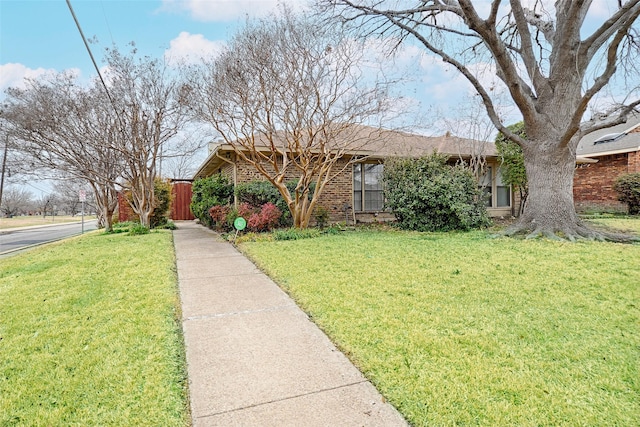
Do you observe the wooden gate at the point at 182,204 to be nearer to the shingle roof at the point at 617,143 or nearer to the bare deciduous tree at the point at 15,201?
the shingle roof at the point at 617,143

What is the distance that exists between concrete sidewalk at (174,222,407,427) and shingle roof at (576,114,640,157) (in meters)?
18.6

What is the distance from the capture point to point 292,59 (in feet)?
28.3

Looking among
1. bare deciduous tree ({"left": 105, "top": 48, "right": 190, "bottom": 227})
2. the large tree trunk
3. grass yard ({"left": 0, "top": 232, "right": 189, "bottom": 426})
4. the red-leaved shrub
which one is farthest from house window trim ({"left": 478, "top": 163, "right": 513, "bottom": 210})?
grass yard ({"left": 0, "top": 232, "right": 189, "bottom": 426})

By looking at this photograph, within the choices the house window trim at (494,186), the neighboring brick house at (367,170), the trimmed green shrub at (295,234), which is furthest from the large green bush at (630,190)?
the trimmed green shrub at (295,234)

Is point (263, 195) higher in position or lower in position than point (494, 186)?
lower

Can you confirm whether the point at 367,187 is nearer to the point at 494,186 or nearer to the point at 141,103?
the point at 494,186

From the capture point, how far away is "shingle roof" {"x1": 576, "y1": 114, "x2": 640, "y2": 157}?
15.9 m

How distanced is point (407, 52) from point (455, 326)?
9.48 m

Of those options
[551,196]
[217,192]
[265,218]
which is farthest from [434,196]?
[217,192]

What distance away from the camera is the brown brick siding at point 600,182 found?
16.3 m

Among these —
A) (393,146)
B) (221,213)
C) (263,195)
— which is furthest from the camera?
(393,146)

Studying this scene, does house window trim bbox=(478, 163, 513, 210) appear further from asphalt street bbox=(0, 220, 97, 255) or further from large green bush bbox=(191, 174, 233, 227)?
asphalt street bbox=(0, 220, 97, 255)

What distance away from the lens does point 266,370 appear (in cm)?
263

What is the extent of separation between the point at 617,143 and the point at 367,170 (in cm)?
1274
